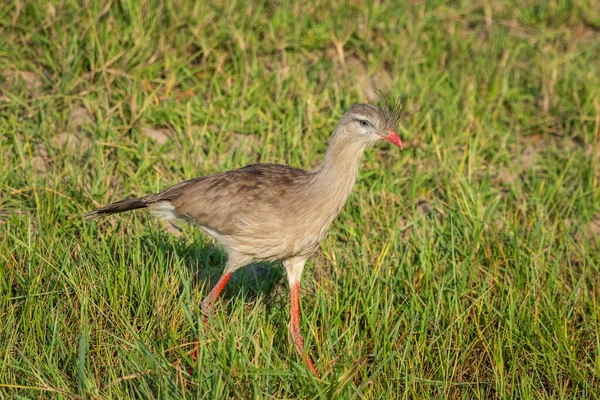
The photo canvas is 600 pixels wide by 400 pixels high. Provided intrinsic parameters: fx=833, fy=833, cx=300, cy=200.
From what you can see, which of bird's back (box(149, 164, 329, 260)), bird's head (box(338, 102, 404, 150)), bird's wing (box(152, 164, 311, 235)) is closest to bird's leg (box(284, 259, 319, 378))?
bird's back (box(149, 164, 329, 260))

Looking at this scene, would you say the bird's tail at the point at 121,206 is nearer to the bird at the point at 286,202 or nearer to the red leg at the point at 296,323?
the bird at the point at 286,202

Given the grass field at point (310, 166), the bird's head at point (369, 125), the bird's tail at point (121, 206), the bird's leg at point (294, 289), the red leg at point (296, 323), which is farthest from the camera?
the bird's tail at point (121, 206)

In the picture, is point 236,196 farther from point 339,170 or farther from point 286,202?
point 339,170

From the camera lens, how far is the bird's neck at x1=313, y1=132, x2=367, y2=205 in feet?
14.0

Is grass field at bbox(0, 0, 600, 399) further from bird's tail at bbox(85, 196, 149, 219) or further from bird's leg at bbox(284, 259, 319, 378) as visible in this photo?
bird's tail at bbox(85, 196, 149, 219)

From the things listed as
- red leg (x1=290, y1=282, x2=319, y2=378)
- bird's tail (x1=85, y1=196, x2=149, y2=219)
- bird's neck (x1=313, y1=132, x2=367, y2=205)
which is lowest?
red leg (x1=290, y1=282, x2=319, y2=378)

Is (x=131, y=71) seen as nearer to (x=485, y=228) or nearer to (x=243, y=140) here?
(x=243, y=140)

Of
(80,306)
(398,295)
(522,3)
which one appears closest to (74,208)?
(80,306)

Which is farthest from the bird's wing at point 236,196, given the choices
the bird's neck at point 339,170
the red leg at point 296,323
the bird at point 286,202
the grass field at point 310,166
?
the red leg at point 296,323

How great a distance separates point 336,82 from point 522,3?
2.45 m

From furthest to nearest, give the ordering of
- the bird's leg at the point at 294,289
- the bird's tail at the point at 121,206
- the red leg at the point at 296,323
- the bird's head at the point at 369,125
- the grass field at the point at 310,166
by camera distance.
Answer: the bird's tail at the point at 121,206, the bird's leg at the point at 294,289, the bird's head at the point at 369,125, the grass field at the point at 310,166, the red leg at the point at 296,323

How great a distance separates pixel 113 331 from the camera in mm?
4199

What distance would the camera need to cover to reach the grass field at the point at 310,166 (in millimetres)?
4066

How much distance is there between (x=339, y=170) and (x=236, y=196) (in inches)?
22.9
